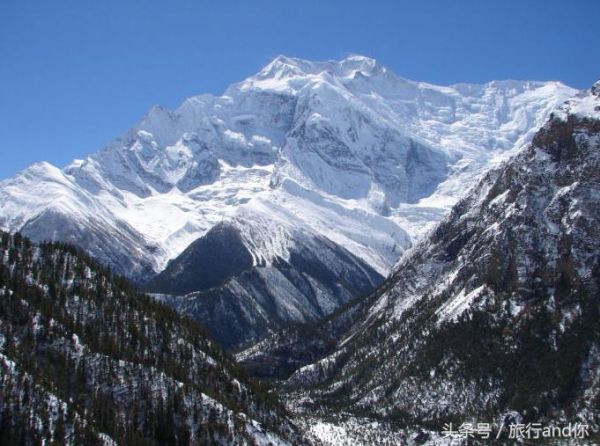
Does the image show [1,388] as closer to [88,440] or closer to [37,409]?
[37,409]

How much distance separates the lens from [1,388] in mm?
199625

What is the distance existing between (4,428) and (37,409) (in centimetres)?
886

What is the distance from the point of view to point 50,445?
191625 millimetres

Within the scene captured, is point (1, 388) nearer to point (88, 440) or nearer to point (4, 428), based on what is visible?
point (4, 428)

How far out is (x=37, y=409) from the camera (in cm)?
19962

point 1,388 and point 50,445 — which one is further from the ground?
point 1,388

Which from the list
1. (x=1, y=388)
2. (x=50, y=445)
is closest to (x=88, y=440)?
(x=50, y=445)

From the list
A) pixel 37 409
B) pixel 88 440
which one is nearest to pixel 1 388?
pixel 37 409

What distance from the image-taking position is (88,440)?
19838 centimetres

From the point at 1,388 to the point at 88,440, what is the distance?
22509 millimetres

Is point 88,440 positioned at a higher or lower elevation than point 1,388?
lower

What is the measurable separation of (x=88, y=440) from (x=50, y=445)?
369 inches

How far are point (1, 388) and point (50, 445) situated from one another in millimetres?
18609
